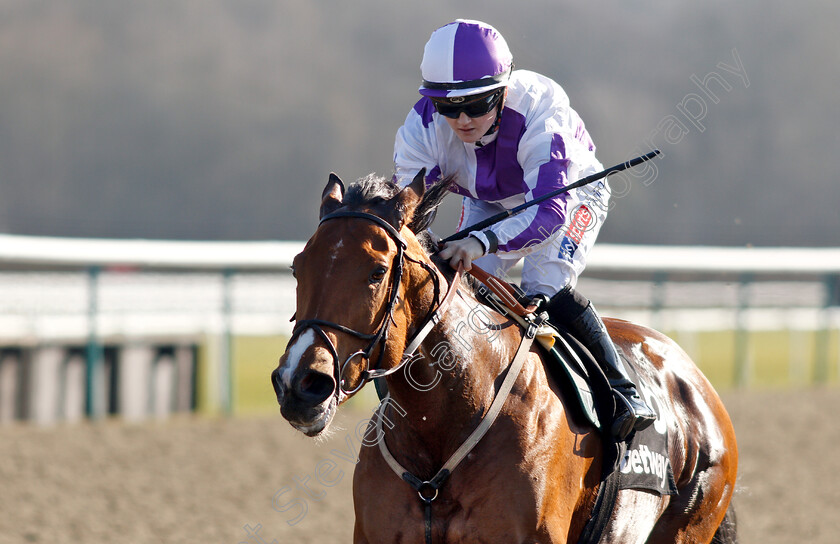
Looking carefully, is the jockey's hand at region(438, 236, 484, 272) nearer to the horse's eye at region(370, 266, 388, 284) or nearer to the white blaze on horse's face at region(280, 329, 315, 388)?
the horse's eye at region(370, 266, 388, 284)

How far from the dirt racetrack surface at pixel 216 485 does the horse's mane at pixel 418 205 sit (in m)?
2.35

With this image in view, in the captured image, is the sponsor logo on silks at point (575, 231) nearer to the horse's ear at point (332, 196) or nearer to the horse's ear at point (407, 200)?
the horse's ear at point (407, 200)

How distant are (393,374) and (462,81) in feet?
2.90

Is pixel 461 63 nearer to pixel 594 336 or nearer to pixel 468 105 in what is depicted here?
pixel 468 105

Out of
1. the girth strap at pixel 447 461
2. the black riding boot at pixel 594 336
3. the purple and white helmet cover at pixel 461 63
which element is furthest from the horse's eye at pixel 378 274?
the black riding boot at pixel 594 336

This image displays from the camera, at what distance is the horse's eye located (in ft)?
7.83

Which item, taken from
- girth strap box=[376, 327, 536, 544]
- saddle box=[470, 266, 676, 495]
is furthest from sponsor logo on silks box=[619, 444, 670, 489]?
girth strap box=[376, 327, 536, 544]

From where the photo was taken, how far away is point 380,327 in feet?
7.91

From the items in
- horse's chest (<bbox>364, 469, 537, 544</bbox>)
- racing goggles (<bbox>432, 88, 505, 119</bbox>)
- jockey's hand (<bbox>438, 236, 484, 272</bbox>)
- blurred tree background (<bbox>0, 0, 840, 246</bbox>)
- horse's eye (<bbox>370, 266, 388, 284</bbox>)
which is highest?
blurred tree background (<bbox>0, 0, 840, 246</bbox>)

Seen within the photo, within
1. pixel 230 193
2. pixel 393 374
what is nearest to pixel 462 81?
pixel 393 374

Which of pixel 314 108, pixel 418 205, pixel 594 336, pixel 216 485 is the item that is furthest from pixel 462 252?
pixel 314 108

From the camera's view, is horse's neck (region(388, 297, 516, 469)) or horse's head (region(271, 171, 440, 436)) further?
horse's neck (region(388, 297, 516, 469))

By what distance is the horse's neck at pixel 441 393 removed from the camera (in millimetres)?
2674

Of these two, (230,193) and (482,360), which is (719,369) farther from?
(230,193)
